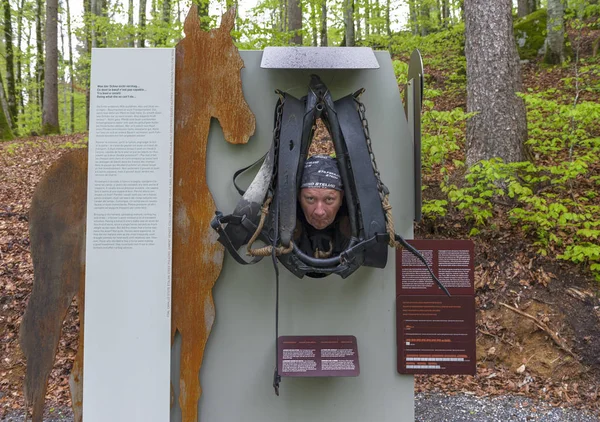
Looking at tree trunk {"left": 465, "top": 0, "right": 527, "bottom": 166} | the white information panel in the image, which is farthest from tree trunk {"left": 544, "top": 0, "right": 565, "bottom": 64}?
the white information panel

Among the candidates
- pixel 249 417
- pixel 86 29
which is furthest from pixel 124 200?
pixel 86 29

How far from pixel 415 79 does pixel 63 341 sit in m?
3.64

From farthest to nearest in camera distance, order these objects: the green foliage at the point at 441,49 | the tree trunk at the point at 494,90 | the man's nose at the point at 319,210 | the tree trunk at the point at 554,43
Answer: the green foliage at the point at 441,49 → the tree trunk at the point at 554,43 → the tree trunk at the point at 494,90 → the man's nose at the point at 319,210

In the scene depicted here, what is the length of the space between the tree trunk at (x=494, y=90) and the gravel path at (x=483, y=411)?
7.75 feet

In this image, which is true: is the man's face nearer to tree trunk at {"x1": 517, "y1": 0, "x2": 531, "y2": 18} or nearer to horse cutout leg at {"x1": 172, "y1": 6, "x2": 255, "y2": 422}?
horse cutout leg at {"x1": 172, "y1": 6, "x2": 255, "y2": 422}

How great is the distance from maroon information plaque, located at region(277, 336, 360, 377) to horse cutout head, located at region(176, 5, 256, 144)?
123 centimetres

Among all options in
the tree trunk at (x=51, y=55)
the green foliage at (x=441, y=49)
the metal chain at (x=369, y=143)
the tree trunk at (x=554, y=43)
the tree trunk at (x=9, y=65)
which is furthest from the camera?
the tree trunk at (x=9, y=65)

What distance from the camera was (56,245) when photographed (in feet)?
7.89

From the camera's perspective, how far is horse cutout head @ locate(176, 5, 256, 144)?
2.41m

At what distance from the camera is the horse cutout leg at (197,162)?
239 centimetres

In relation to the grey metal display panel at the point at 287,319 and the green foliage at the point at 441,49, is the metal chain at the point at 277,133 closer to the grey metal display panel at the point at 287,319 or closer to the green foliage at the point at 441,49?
the grey metal display panel at the point at 287,319

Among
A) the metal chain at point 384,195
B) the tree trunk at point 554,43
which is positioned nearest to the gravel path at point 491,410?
the metal chain at point 384,195

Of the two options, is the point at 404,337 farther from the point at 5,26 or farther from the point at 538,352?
the point at 5,26

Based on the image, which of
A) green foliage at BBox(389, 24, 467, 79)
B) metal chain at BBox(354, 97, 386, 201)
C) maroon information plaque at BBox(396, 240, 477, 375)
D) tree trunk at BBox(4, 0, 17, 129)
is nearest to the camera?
metal chain at BBox(354, 97, 386, 201)
